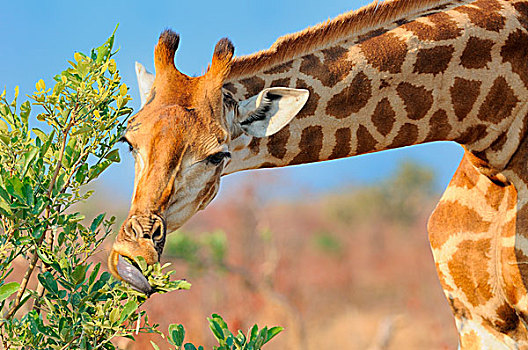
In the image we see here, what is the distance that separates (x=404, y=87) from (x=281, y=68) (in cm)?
71

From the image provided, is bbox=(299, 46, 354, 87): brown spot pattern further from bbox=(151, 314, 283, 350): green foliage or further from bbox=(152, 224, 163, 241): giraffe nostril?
bbox=(151, 314, 283, 350): green foliage

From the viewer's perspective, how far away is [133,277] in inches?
95.0

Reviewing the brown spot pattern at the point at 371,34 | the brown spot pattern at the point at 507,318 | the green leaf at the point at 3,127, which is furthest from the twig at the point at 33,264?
the brown spot pattern at the point at 507,318

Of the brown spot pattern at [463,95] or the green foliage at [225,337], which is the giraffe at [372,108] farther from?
the green foliage at [225,337]

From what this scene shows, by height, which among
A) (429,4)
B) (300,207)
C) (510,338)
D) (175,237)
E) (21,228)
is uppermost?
(429,4)

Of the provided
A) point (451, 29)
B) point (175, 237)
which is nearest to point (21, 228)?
point (451, 29)

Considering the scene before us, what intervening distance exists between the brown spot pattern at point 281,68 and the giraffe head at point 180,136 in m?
0.24

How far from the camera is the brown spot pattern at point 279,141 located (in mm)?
3482

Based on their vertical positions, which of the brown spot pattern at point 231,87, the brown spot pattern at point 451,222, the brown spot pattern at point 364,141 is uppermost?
the brown spot pattern at point 231,87

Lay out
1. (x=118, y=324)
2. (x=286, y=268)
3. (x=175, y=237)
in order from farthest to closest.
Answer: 1. (x=286, y=268)
2. (x=175, y=237)
3. (x=118, y=324)

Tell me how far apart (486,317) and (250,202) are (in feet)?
34.7

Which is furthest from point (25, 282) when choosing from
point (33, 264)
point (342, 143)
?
point (342, 143)

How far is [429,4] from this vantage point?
12.4 feet

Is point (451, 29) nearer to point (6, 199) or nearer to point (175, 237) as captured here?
point (6, 199)
